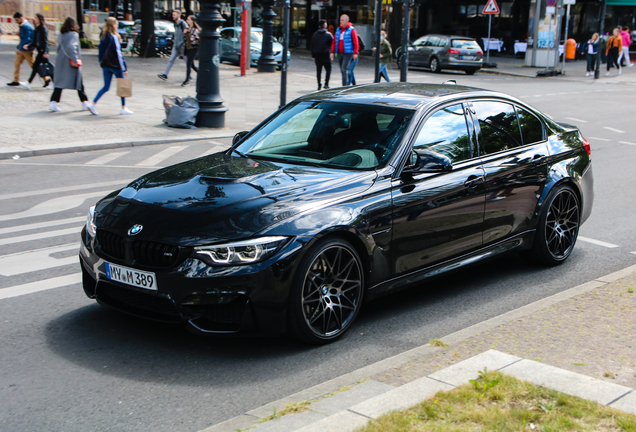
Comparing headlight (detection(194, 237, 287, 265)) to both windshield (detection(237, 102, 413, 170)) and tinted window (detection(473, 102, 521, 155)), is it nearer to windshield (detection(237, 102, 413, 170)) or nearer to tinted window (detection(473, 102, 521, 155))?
windshield (detection(237, 102, 413, 170))

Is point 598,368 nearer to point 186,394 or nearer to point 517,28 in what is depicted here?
point 186,394

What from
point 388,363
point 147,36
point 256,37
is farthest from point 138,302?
point 256,37

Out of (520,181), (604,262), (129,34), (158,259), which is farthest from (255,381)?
(129,34)

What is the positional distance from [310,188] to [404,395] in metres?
1.63

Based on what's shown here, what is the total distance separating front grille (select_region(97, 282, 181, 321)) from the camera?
4.44 metres

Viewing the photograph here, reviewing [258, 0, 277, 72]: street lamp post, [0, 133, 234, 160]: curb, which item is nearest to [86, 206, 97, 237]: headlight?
[0, 133, 234, 160]: curb

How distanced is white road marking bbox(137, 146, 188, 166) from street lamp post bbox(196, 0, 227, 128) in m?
2.00

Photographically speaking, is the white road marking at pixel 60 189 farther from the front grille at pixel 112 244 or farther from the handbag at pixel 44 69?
the handbag at pixel 44 69

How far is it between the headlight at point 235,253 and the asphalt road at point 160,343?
0.64m

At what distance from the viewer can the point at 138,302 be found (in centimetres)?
457

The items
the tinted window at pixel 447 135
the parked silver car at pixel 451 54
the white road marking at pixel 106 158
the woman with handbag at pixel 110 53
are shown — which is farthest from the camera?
the parked silver car at pixel 451 54

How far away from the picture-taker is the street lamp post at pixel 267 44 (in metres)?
27.5

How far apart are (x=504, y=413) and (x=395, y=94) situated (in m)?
3.12

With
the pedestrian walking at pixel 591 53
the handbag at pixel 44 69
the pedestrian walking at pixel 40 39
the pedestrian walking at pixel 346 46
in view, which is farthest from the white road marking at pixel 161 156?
the pedestrian walking at pixel 591 53
